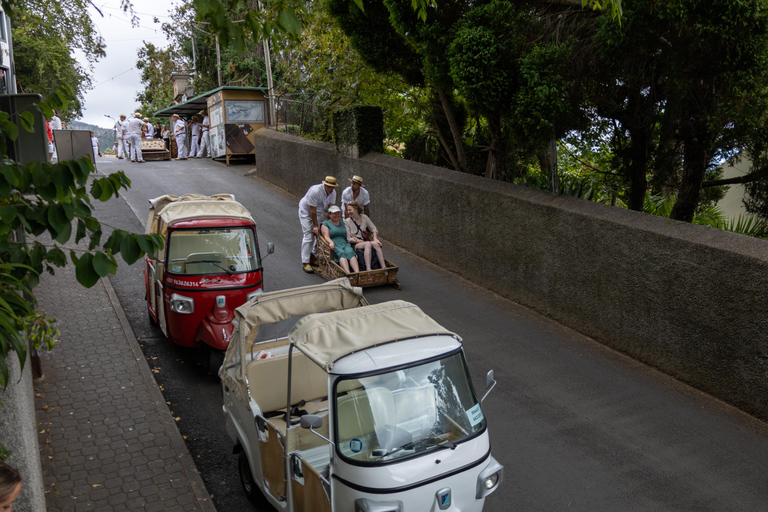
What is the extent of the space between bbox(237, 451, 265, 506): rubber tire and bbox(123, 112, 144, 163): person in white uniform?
2138 centimetres

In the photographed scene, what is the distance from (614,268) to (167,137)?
2507 cm

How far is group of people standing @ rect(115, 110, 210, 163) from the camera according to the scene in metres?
24.6

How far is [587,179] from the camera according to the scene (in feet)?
A: 40.3

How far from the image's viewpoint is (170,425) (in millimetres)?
6914

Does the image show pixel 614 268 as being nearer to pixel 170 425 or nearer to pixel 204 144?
pixel 170 425

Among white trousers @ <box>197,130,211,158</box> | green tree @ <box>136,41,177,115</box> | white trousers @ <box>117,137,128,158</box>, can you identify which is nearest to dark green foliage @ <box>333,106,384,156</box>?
white trousers @ <box>197,130,211,158</box>

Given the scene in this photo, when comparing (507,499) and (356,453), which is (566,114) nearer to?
(507,499)

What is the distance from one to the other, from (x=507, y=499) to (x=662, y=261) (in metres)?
4.29

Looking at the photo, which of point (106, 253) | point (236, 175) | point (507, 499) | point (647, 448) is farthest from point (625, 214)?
point (236, 175)

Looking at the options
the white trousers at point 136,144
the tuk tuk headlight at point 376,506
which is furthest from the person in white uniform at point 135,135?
the tuk tuk headlight at point 376,506

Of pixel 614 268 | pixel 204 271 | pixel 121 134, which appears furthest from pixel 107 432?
pixel 121 134

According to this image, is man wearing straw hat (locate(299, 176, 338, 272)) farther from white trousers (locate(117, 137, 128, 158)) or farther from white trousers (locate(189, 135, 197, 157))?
white trousers (locate(117, 137, 128, 158))

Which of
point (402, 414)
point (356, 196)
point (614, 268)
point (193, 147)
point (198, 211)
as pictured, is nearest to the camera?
point (402, 414)

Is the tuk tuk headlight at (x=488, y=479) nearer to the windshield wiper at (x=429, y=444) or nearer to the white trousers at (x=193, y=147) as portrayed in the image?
the windshield wiper at (x=429, y=444)
